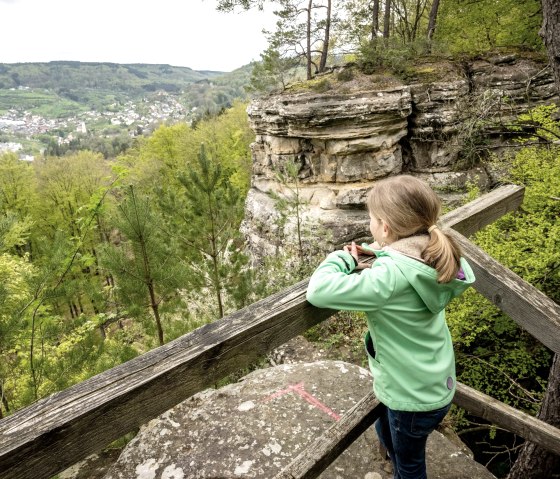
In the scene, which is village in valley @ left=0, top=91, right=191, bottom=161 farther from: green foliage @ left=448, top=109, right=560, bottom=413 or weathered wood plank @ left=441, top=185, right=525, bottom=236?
weathered wood plank @ left=441, top=185, right=525, bottom=236

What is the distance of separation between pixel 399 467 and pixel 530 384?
22.3 feet

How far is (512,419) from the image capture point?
2.23m

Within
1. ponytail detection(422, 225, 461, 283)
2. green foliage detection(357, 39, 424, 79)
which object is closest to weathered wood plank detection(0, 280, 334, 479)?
ponytail detection(422, 225, 461, 283)

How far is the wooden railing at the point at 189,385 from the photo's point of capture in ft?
3.22

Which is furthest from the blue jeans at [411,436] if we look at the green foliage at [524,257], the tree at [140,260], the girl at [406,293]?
the tree at [140,260]

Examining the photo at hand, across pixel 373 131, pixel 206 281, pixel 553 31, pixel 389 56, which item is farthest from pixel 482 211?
pixel 389 56

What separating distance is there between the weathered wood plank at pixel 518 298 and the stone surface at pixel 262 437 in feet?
4.09

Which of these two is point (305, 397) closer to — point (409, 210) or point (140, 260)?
point (409, 210)

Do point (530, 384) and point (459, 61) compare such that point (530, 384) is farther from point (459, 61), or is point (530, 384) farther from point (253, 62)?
point (253, 62)

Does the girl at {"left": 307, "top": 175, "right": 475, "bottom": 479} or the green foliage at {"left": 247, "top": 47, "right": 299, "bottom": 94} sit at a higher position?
the green foliage at {"left": 247, "top": 47, "right": 299, "bottom": 94}

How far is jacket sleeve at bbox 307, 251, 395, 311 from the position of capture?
1385 millimetres

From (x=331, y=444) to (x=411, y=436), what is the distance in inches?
14.4

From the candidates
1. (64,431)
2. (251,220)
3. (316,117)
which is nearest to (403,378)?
(64,431)

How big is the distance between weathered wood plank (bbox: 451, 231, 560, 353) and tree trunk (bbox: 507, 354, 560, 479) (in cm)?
78
